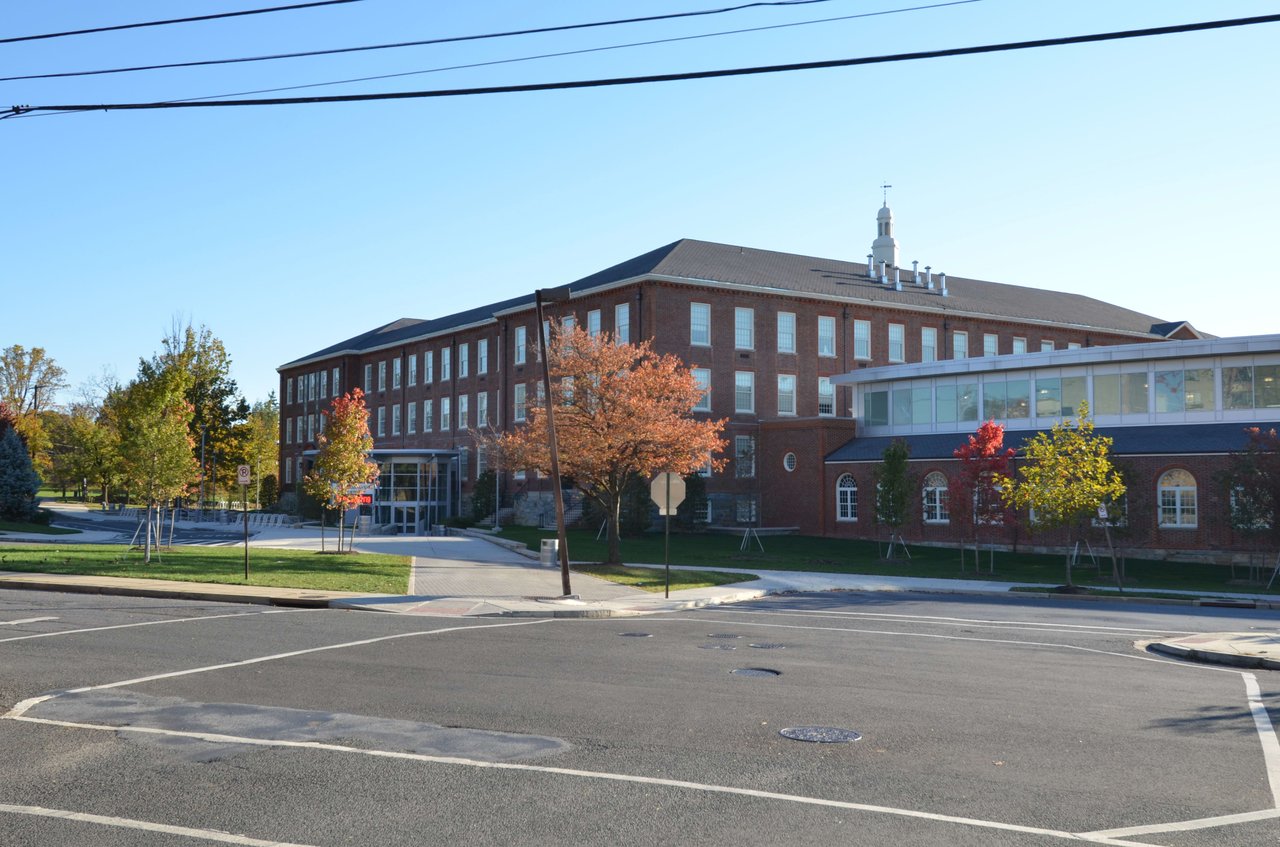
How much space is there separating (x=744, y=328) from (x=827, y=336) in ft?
18.2

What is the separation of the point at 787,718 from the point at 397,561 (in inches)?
967

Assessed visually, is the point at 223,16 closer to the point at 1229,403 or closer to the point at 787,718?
the point at 787,718

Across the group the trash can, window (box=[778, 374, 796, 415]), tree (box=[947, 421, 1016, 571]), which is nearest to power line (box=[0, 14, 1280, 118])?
the trash can

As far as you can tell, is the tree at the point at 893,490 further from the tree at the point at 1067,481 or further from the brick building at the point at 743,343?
the brick building at the point at 743,343

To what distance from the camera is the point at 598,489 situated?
36.5 m

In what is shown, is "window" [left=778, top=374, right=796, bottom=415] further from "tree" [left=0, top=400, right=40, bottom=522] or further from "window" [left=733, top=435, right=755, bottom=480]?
"tree" [left=0, top=400, right=40, bottom=522]

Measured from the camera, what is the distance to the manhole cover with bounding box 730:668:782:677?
13438 mm

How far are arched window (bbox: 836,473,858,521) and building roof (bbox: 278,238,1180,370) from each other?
11.4 m

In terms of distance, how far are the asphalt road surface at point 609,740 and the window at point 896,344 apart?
45.0 metres

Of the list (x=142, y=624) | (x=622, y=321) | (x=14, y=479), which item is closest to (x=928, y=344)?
(x=622, y=321)

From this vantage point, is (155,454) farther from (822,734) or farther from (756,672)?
(822,734)

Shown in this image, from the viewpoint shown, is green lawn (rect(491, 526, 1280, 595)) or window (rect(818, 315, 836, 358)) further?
window (rect(818, 315, 836, 358))

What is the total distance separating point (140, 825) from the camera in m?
6.82

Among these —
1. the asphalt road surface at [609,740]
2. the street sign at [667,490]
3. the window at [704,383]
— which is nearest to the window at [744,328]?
the window at [704,383]
